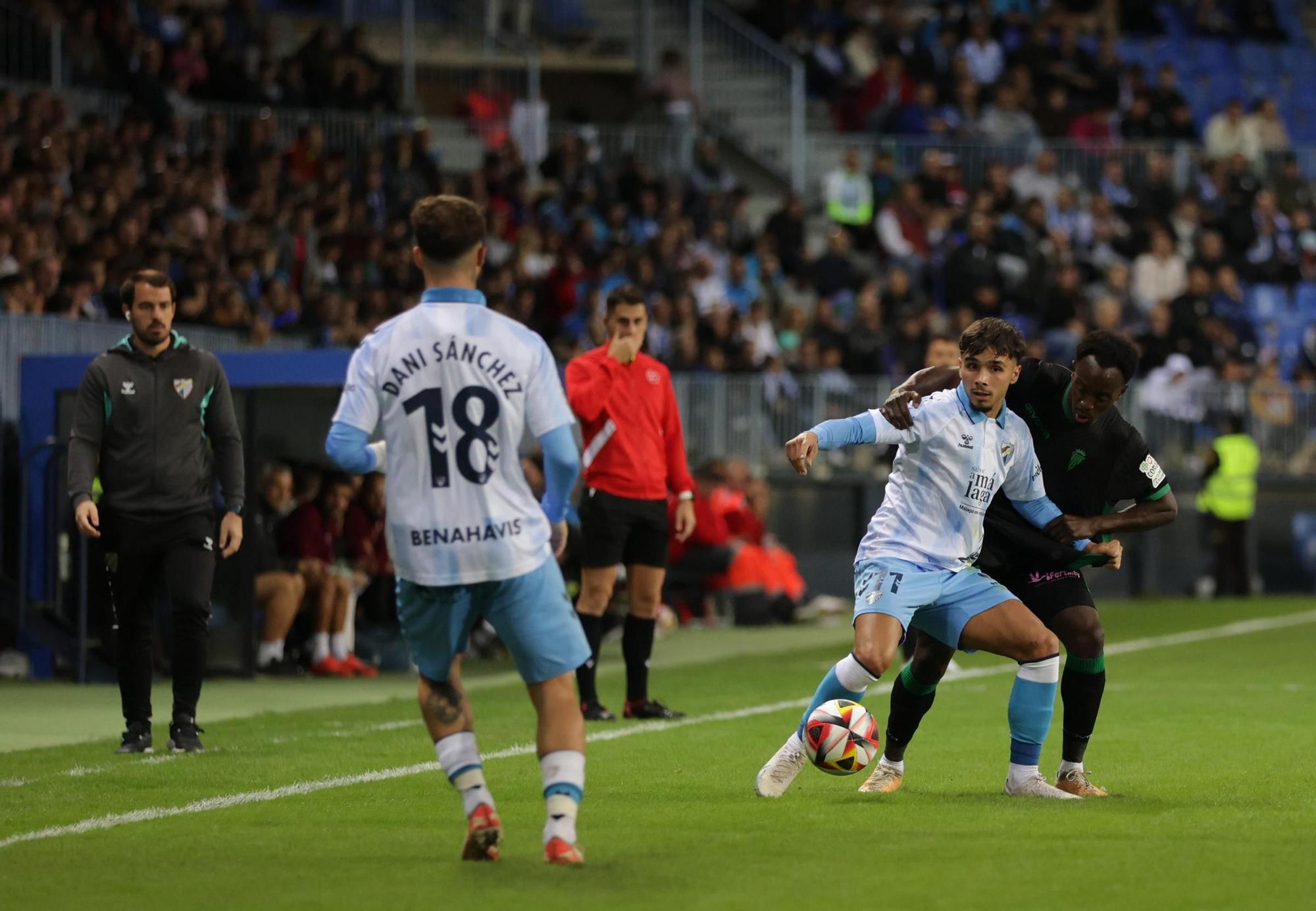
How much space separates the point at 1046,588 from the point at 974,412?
78 centimetres

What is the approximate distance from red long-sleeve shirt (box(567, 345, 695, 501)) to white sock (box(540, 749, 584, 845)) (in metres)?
4.95

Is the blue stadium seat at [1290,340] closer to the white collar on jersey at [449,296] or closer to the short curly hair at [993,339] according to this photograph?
the short curly hair at [993,339]

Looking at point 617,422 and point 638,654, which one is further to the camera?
point 638,654

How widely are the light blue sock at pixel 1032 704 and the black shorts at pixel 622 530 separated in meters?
3.53

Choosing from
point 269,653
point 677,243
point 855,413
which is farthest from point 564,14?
point 269,653

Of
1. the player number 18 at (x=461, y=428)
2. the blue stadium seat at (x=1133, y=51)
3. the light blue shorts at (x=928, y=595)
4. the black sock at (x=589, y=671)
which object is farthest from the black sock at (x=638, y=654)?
the blue stadium seat at (x=1133, y=51)

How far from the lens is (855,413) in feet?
74.0

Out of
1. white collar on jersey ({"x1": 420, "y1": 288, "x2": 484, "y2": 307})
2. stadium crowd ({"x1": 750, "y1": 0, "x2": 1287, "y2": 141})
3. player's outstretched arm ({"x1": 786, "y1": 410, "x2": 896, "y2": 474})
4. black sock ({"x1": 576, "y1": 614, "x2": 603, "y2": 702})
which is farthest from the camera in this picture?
stadium crowd ({"x1": 750, "y1": 0, "x2": 1287, "y2": 141})

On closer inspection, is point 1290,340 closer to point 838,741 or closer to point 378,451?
point 838,741

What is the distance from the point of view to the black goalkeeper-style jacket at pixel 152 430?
9.82m

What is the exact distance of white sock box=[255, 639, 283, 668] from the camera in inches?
566

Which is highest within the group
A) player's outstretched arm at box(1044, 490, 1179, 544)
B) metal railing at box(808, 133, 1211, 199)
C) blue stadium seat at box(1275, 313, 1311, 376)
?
metal railing at box(808, 133, 1211, 199)

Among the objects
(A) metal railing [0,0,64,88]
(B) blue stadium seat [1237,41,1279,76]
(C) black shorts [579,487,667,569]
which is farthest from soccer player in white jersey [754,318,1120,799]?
(B) blue stadium seat [1237,41,1279,76]

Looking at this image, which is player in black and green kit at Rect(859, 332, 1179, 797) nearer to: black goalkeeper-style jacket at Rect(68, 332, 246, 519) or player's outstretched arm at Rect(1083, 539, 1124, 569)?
player's outstretched arm at Rect(1083, 539, 1124, 569)
